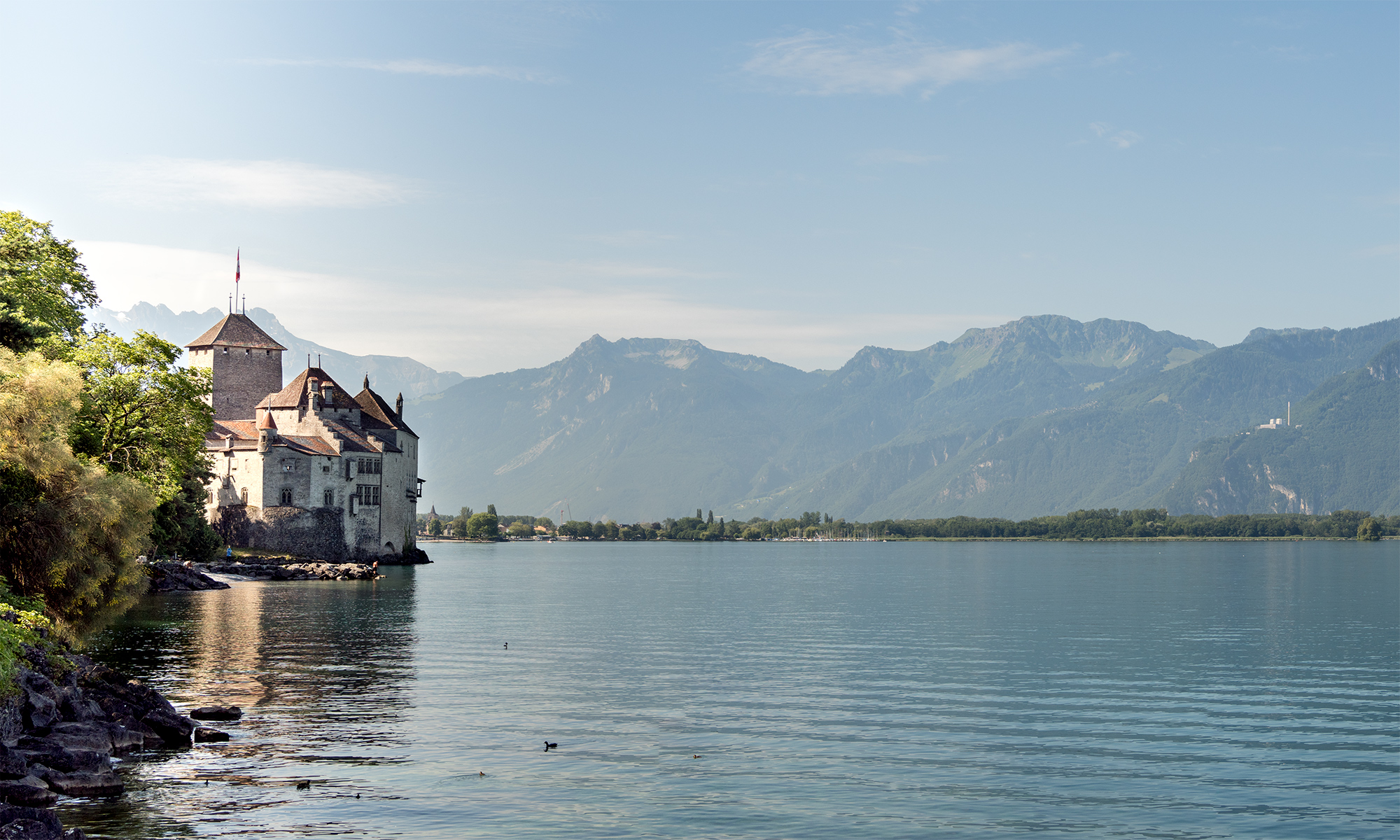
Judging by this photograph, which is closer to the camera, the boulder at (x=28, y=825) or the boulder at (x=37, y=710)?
the boulder at (x=28, y=825)

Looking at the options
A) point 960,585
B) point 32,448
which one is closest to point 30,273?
point 32,448

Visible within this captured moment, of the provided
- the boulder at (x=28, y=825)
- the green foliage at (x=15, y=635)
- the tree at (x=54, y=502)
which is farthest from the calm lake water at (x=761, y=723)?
the tree at (x=54, y=502)

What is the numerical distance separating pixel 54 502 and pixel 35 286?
52.8ft

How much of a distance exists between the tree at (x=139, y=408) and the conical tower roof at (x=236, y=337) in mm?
90883

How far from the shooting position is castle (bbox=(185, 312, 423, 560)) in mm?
119562

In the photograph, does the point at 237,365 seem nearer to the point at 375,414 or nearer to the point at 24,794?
the point at 375,414

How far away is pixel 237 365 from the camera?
434 feet

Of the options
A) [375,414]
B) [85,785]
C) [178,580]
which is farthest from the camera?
[375,414]

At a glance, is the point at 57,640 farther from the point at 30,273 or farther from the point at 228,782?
the point at 30,273

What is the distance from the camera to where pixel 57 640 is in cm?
3278

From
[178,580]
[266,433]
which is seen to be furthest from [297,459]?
[178,580]

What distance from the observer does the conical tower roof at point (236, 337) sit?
132 metres

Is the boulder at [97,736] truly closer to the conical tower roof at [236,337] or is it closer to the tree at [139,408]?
the tree at [139,408]

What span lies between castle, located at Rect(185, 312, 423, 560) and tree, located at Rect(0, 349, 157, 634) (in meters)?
80.3
